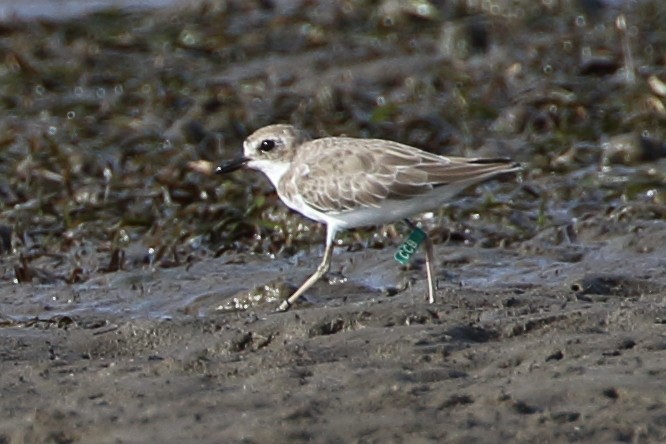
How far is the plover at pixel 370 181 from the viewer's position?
6738 mm

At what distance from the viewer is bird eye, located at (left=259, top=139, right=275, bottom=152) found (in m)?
7.52

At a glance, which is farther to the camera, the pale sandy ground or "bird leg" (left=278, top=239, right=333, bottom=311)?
"bird leg" (left=278, top=239, right=333, bottom=311)

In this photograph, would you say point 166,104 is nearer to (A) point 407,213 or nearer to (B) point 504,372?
(A) point 407,213

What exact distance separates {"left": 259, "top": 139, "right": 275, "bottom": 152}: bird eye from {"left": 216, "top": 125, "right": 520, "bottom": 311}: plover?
0.60 feet

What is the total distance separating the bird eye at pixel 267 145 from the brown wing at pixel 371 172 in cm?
29

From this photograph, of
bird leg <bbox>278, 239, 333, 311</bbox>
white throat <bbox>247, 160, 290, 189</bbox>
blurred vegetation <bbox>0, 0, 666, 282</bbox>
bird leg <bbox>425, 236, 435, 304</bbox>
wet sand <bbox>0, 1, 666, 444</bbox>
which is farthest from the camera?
blurred vegetation <bbox>0, 0, 666, 282</bbox>

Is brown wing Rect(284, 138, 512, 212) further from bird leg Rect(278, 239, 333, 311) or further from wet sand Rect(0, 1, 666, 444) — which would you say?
wet sand Rect(0, 1, 666, 444)

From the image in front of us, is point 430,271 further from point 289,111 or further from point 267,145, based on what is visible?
point 289,111

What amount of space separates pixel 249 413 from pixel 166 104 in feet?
20.9

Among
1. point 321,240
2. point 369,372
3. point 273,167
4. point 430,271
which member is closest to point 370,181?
point 430,271

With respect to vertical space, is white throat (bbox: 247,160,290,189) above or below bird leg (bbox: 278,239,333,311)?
above

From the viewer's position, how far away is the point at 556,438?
4645 millimetres

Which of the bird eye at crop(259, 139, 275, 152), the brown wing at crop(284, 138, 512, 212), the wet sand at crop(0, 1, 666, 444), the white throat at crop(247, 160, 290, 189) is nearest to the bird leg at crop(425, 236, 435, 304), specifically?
the wet sand at crop(0, 1, 666, 444)

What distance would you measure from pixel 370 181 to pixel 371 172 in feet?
0.19
